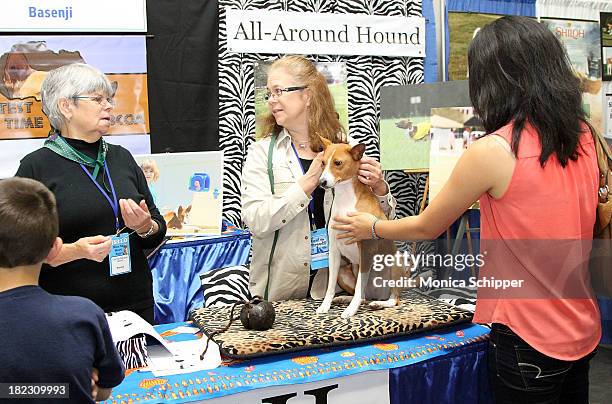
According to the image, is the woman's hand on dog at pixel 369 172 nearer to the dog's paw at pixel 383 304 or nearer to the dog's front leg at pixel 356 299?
the dog's front leg at pixel 356 299

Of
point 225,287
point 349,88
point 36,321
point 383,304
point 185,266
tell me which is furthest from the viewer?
point 349,88

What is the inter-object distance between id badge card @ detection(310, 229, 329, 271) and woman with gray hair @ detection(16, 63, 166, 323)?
0.59 m

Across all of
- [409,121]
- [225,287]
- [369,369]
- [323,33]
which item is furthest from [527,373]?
[323,33]

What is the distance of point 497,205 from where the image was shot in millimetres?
1580

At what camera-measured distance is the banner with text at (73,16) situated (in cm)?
382

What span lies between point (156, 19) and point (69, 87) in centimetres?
235

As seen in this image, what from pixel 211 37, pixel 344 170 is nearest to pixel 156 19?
pixel 211 37

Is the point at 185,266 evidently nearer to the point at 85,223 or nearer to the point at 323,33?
the point at 85,223

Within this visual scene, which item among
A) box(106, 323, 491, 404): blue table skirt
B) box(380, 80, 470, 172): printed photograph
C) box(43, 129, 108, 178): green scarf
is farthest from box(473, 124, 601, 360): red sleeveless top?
box(380, 80, 470, 172): printed photograph

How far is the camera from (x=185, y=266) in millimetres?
3832

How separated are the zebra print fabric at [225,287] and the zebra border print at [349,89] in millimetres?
1406

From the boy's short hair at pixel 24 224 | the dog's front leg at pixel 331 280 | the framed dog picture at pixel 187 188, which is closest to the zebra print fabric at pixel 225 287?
the dog's front leg at pixel 331 280

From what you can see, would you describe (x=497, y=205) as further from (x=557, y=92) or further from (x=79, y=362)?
(x=79, y=362)

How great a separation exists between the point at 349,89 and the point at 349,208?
308cm
